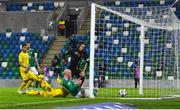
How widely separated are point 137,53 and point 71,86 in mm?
8818

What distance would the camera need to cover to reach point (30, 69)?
771 inches

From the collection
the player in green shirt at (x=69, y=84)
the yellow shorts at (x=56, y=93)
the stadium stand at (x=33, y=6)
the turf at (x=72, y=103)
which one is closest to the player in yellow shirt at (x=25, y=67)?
the yellow shorts at (x=56, y=93)

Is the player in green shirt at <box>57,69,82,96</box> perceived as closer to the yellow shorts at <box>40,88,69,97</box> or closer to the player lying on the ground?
the player lying on the ground

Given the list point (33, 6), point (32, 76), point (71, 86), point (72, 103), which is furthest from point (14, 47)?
point (72, 103)

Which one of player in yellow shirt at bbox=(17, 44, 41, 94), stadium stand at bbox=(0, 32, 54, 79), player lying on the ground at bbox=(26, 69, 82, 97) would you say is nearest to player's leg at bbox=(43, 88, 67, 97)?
player lying on the ground at bbox=(26, 69, 82, 97)

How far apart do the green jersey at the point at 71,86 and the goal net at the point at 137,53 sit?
244cm

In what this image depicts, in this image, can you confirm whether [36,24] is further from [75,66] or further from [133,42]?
[75,66]

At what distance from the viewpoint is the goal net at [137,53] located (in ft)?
66.7

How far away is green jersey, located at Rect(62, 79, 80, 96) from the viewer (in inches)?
673

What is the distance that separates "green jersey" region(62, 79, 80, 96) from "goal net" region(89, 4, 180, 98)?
2440 millimetres

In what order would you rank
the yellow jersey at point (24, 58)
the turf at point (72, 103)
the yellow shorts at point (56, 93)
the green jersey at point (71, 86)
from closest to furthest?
the turf at point (72, 103) < the green jersey at point (71, 86) < the yellow shorts at point (56, 93) < the yellow jersey at point (24, 58)

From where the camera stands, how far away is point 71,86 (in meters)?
17.2

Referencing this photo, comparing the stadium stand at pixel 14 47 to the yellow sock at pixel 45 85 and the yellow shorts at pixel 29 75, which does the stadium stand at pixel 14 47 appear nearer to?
the yellow shorts at pixel 29 75

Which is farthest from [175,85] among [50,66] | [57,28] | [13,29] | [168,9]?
[13,29]
